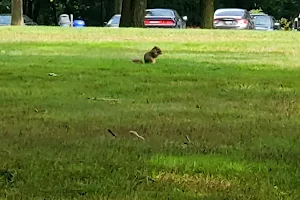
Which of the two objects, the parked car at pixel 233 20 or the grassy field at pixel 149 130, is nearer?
the grassy field at pixel 149 130

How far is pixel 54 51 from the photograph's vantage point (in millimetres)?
13656

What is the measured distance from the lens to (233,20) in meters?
30.9

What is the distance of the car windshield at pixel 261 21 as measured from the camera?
3653 cm

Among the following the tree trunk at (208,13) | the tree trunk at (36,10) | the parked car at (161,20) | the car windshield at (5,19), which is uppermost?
the tree trunk at (208,13)

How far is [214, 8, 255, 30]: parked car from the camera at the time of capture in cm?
3081

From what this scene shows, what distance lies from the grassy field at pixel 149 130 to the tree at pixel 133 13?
16.6m

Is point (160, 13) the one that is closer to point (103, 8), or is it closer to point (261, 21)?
point (261, 21)

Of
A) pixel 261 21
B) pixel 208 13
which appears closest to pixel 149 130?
pixel 208 13

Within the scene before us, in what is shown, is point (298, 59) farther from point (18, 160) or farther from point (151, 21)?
point (151, 21)

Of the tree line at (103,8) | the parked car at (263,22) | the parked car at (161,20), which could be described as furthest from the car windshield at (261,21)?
the tree line at (103,8)

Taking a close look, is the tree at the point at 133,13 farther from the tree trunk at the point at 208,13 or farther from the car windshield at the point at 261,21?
the car windshield at the point at 261,21

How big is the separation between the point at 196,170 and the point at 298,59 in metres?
8.65

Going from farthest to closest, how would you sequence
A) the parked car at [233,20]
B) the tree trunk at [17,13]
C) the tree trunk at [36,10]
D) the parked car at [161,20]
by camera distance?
the tree trunk at [36,10] < the parked car at [161,20] < the tree trunk at [17,13] < the parked car at [233,20]

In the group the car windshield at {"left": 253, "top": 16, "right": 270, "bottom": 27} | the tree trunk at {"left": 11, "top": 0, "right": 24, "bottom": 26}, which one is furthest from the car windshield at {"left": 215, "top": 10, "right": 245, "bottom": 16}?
the tree trunk at {"left": 11, "top": 0, "right": 24, "bottom": 26}
